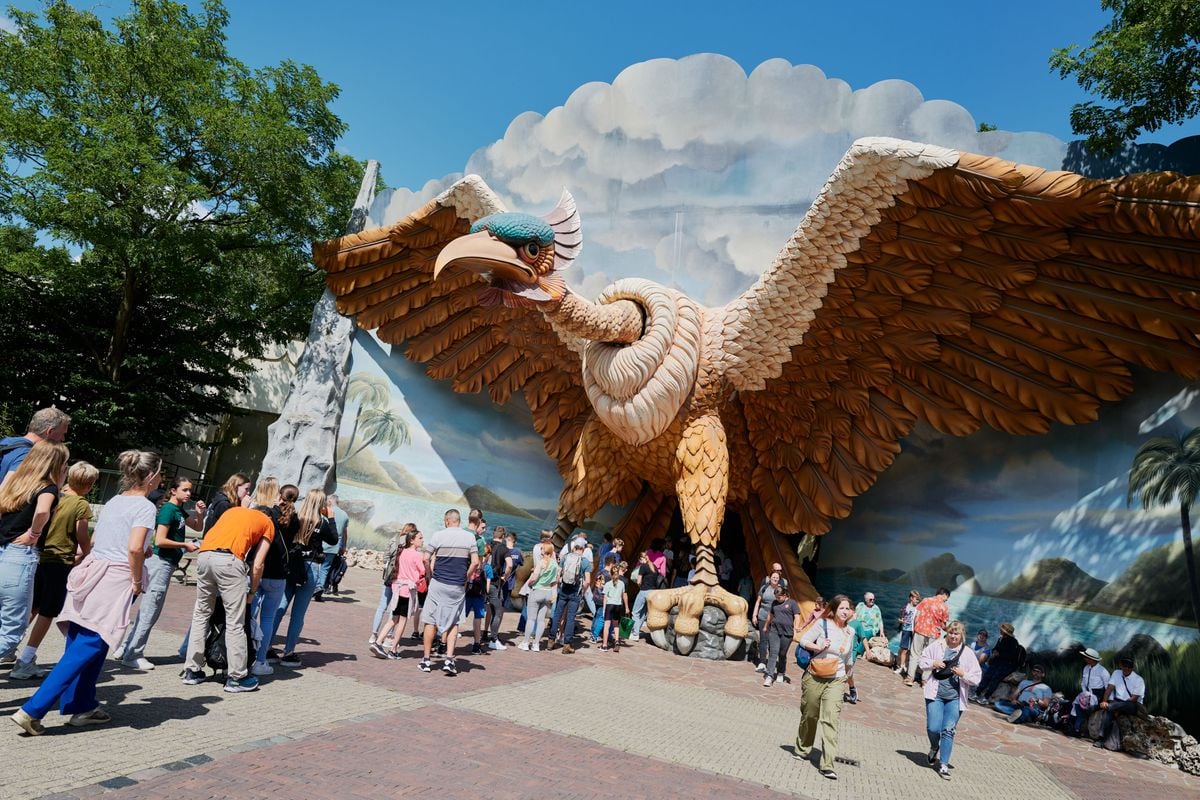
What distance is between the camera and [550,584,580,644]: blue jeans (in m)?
7.24

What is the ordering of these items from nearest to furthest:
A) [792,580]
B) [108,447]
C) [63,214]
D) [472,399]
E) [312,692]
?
1. [312,692]
2. [792,580]
3. [63,214]
4. [472,399]
5. [108,447]

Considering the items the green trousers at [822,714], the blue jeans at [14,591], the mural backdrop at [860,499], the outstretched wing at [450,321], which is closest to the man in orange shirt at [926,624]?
the mural backdrop at [860,499]

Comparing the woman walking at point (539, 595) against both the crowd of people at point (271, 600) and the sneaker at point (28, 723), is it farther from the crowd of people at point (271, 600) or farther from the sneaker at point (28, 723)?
the sneaker at point (28, 723)

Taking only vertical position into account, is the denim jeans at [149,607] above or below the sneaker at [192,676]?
above

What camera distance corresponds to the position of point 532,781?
11.0 feet

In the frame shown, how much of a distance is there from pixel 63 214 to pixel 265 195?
10.6 ft

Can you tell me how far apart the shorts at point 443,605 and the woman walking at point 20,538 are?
2605 millimetres

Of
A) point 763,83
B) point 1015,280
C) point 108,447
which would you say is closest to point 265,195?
point 108,447

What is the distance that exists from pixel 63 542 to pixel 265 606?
1.27 metres

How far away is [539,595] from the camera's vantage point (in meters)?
7.15

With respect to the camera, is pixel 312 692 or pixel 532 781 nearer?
pixel 532 781

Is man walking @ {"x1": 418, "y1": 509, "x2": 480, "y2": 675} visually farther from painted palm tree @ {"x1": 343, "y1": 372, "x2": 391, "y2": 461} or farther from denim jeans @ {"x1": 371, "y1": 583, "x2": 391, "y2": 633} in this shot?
painted palm tree @ {"x1": 343, "y1": 372, "x2": 391, "y2": 461}

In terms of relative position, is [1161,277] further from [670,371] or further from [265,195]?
[265,195]

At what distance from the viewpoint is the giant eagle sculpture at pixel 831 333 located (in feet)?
21.1
